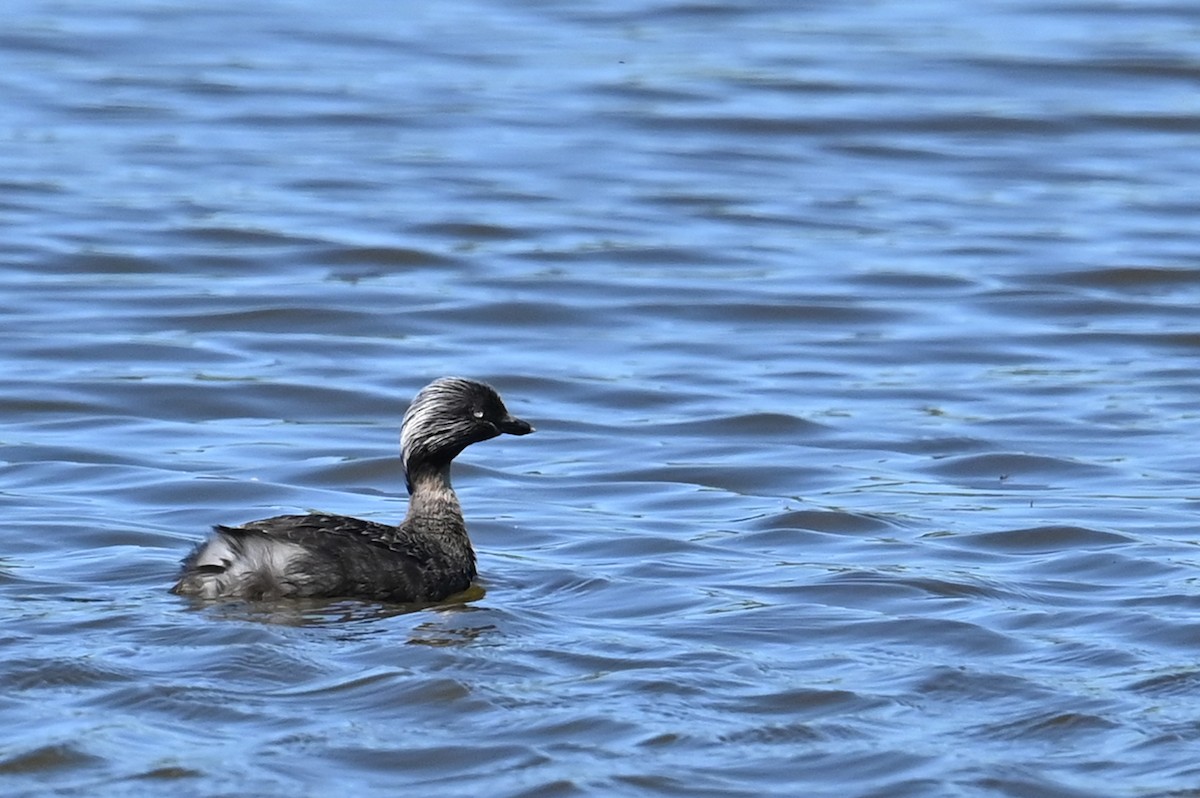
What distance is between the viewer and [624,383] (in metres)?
13.8

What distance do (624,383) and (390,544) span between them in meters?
4.59

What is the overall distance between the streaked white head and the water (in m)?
0.59

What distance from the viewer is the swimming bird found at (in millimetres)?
8906

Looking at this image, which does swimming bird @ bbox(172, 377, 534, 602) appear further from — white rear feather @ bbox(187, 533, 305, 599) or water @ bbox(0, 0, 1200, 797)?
water @ bbox(0, 0, 1200, 797)

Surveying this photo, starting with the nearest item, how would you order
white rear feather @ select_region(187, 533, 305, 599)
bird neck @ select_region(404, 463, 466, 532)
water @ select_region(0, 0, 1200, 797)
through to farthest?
1. water @ select_region(0, 0, 1200, 797)
2. white rear feather @ select_region(187, 533, 305, 599)
3. bird neck @ select_region(404, 463, 466, 532)

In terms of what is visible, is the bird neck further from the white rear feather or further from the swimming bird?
the white rear feather

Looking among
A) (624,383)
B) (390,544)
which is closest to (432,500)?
Answer: (390,544)

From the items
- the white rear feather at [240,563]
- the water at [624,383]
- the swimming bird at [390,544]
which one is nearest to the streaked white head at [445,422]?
the swimming bird at [390,544]

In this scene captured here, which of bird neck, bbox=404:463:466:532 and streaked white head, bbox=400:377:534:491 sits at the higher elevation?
Answer: streaked white head, bbox=400:377:534:491

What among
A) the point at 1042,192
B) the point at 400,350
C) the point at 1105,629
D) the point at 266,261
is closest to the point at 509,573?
the point at 1105,629

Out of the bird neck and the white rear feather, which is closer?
the white rear feather

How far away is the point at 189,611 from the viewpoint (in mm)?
8680

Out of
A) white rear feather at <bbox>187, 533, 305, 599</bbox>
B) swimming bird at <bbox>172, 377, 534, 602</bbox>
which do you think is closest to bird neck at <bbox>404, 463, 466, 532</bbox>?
swimming bird at <bbox>172, 377, 534, 602</bbox>

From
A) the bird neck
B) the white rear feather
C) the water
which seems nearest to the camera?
the water
